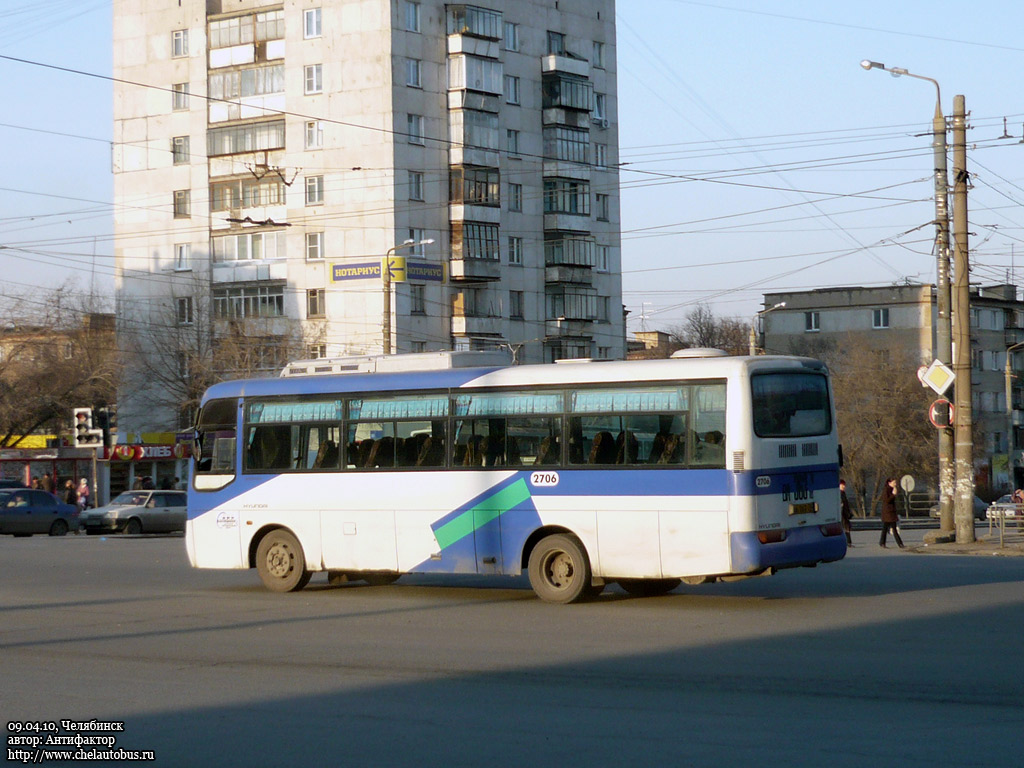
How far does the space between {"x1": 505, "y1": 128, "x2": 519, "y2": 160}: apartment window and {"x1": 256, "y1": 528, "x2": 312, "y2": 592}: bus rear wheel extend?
57.3m

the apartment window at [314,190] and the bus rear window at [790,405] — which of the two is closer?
the bus rear window at [790,405]

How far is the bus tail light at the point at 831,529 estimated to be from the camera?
16500 millimetres

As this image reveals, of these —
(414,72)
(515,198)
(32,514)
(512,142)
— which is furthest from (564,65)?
(32,514)

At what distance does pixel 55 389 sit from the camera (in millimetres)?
71062

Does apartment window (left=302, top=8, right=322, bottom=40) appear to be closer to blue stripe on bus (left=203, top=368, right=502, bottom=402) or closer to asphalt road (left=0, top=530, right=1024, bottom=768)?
blue stripe on bus (left=203, top=368, right=502, bottom=402)

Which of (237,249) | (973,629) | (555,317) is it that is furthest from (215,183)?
(973,629)

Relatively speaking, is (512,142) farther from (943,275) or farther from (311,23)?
(943,275)

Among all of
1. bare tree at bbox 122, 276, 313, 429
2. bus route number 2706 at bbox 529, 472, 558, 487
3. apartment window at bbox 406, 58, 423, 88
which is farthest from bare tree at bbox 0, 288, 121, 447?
bus route number 2706 at bbox 529, 472, 558, 487

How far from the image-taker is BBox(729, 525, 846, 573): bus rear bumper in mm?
15508

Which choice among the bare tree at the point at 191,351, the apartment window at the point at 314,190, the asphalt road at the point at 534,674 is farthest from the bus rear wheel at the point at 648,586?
the apartment window at the point at 314,190

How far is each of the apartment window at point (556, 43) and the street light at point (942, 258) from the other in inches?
1979

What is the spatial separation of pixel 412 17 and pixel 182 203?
647 inches

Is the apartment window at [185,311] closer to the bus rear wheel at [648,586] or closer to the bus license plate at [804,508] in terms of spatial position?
the bus rear wheel at [648,586]

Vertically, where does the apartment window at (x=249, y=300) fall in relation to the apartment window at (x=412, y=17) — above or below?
below
